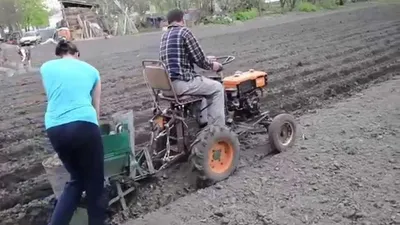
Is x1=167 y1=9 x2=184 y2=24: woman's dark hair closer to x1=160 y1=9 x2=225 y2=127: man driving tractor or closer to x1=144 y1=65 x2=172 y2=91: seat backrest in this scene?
x1=160 y1=9 x2=225 y2=127: man driving tractor

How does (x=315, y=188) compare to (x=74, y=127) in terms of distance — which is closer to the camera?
(x=74, y=127)

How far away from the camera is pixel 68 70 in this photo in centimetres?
375

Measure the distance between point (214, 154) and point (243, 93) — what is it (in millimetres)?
971

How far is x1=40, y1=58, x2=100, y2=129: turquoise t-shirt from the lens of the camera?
3.73 meters

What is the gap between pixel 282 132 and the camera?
594 cm

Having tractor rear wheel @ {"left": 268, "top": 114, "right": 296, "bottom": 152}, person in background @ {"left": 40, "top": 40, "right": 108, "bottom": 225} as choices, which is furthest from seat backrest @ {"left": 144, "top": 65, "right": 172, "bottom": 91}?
tractor rear wheel @ {"left": 268, "top": 114, "right": 296, "bottom": 152}

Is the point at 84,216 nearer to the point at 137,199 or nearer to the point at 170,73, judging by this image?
the point at 137,199

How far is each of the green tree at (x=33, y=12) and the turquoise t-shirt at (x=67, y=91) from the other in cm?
5752

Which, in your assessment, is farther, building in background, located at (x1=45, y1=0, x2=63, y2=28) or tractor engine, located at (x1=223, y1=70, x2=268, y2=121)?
building in background, located at (x1=45, y1=0, x2=63, y2=28)

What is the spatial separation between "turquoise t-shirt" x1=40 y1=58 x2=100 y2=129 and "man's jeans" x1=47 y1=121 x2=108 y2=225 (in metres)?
0.06

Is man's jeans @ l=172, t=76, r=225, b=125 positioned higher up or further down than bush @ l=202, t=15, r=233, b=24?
higher up

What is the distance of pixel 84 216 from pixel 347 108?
16.0 feet

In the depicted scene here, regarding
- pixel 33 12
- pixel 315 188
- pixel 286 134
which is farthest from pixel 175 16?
pixel 33 12

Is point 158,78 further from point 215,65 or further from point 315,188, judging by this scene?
point 315,188
